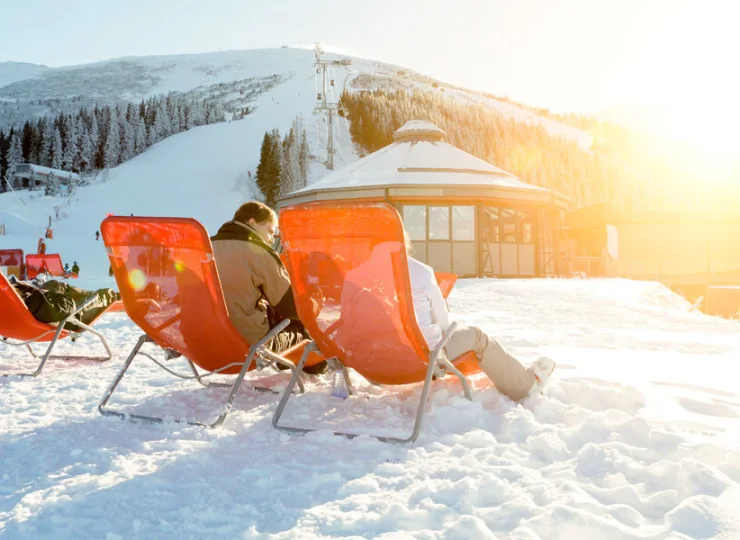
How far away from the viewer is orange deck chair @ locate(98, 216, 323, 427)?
11.0 feet

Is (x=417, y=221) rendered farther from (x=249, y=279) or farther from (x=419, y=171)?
(x=249, y=279)

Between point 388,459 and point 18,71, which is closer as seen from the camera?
point 388,459

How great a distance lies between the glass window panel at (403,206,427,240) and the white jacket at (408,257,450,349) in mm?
15085

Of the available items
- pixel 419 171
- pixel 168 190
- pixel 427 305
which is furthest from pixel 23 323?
pixel 168 190

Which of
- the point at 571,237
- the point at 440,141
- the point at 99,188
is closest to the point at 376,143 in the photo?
the point at 99,188

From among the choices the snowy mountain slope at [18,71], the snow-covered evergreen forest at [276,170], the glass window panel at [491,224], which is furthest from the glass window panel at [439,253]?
the snowy mountain slope at [18,71]

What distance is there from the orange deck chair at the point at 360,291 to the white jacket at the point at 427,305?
0.12 meters

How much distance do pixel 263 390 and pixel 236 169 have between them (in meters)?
44.1

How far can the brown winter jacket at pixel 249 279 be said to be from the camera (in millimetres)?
3730

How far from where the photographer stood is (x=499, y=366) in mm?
3498

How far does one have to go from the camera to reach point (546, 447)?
280 centimetres

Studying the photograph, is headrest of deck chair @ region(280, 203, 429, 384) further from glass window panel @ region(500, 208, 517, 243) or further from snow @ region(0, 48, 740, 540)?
glass window panel @ region(500, 208, 517, 243)

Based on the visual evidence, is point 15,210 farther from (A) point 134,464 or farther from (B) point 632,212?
(A) point 134,464

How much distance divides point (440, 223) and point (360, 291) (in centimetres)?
1556
